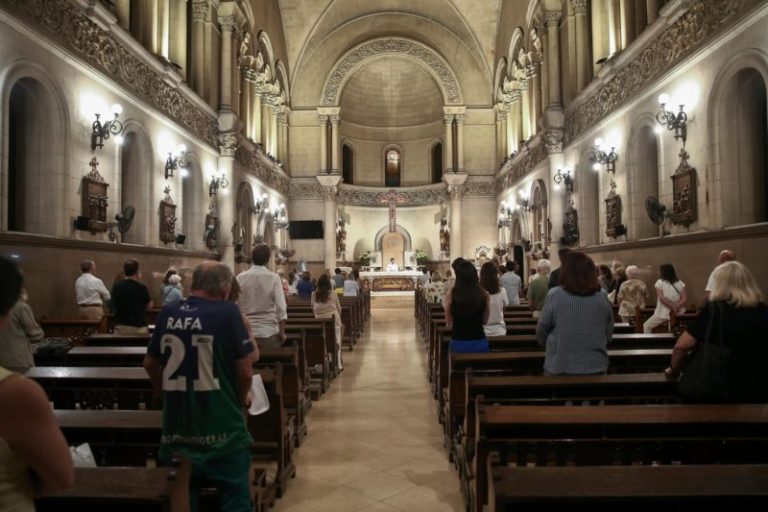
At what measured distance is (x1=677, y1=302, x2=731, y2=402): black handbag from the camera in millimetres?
3494

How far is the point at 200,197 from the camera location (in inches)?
672

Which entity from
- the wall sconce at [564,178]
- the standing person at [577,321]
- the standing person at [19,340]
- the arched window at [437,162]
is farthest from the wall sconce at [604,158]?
the arched window at [437,162]

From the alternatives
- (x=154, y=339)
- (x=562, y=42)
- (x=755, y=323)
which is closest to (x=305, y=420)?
(x=154, y=339)

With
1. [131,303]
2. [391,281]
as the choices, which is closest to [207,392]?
[131,303]

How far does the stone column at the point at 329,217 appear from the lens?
101 feet

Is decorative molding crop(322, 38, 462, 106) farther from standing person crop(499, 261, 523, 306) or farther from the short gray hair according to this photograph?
the short gray hair

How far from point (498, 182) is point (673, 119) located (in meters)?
19.6

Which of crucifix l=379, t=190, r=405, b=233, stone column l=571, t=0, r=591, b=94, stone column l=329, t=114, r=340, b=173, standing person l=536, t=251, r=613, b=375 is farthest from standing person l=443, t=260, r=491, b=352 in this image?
crucifix l=379, t=190, r=405, b=233

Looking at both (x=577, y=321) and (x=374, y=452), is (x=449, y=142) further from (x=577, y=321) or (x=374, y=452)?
(x=577, y=321)

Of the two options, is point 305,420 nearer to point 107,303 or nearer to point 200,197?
point 107,303

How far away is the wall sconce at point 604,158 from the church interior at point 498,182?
0.06 m

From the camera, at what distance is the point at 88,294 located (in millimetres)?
9453

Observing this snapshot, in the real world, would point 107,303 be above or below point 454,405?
above

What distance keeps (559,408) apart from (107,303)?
8858 mm
